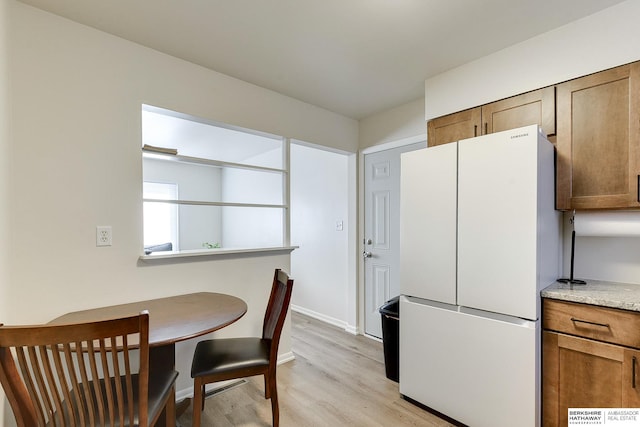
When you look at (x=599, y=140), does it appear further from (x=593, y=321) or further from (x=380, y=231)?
(x=380, y=231)

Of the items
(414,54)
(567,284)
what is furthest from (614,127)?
(414,54)

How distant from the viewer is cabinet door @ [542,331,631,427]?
1.49 meters

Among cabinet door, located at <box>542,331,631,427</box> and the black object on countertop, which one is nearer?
cabinet door, located at <box>542,331,631,427</box>

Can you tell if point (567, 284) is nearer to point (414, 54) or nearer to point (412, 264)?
point (412, 264)

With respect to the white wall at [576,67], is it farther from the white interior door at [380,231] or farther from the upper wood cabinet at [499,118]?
the white interior door at [380,231]

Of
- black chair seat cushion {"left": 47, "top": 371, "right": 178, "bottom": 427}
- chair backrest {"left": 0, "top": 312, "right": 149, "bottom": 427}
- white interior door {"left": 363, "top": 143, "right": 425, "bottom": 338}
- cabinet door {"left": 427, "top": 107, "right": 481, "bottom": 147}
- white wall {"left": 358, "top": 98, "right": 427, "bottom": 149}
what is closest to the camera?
chair backrest {"left": 0, "top": 312, "right": 149, "bottom": 427}

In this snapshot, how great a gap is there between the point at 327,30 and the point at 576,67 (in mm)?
1502

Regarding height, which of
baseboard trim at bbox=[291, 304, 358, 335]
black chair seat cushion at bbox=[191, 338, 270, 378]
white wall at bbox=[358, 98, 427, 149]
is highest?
white wall at bbox=[358, 98, 427, 149]

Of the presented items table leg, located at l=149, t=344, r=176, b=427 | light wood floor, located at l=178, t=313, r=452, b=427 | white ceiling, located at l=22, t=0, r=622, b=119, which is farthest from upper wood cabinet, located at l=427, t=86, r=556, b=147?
table leg, located at l=149, t=344, r=176, b=427

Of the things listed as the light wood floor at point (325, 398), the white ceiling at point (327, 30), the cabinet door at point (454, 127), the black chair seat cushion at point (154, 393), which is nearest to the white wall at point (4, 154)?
the white ceiling at point (327, 30)

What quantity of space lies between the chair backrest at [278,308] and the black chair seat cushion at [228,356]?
81 millimetres

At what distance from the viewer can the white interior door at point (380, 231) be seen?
10.3 ft

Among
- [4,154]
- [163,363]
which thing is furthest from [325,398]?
[4,154]

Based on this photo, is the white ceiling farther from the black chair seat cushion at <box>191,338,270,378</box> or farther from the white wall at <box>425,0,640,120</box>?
the black chair seat cushion at <box>191,338,270,378</box>
